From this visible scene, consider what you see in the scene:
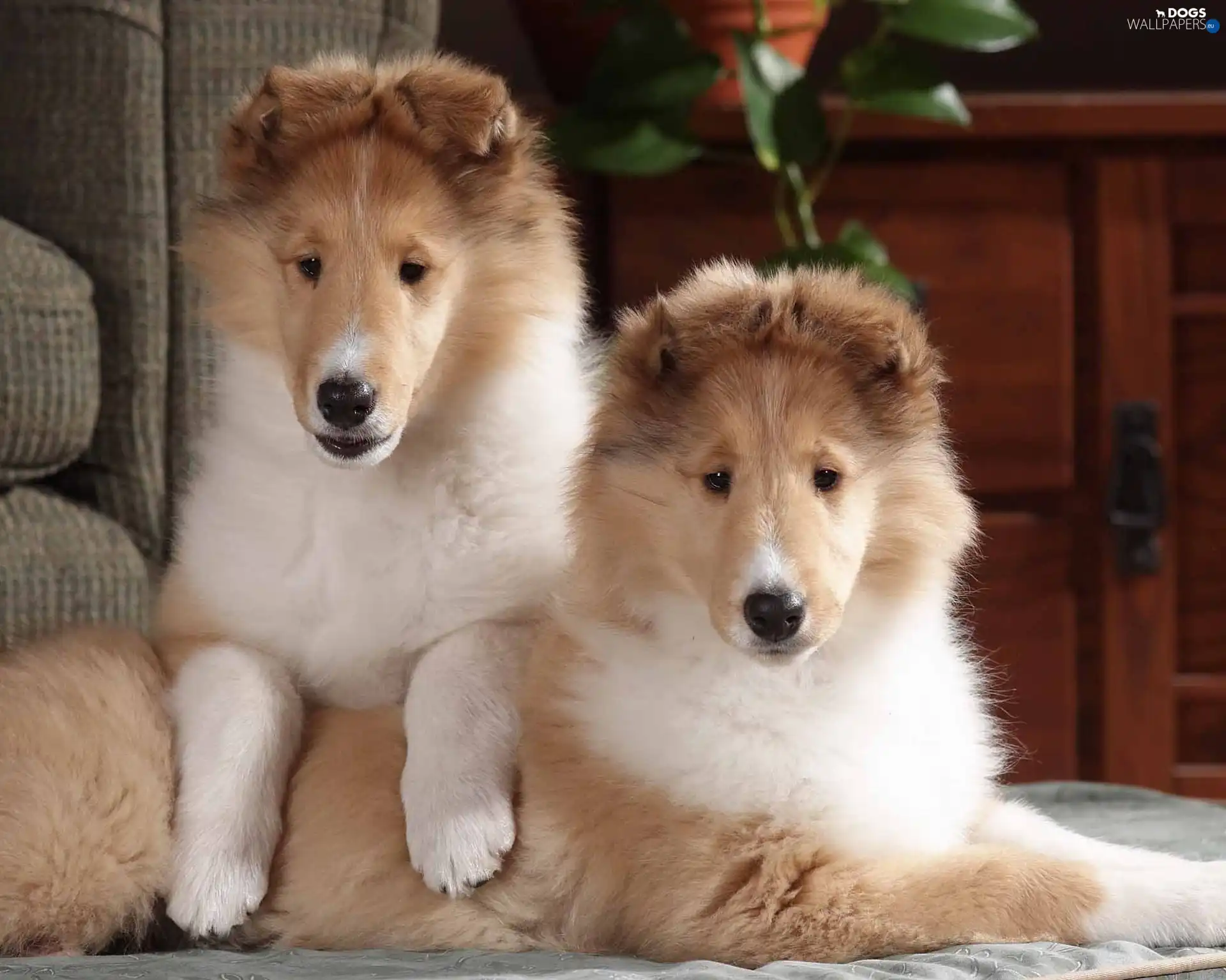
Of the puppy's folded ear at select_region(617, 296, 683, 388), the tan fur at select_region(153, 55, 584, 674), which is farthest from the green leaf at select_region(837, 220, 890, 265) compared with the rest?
the puppy's folded ear at select_region(617, 296, 683, 388)

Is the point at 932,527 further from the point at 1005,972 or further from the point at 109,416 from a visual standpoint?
the point at 109,416

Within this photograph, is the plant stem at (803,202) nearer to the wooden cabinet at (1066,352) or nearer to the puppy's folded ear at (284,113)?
the wooden cabinet at (1066,352)

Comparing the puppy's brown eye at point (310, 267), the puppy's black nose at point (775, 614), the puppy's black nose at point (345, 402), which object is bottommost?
the puppy's black nose at point (775, 614)

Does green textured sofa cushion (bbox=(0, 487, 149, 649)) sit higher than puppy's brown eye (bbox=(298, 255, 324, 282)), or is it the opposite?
puppy's brown eye (bbox=(298, 255, 324, 282))

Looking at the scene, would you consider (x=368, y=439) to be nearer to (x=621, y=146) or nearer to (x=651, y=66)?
(x=621, y=146)

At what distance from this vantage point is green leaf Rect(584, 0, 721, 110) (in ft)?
8.57

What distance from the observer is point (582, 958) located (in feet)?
4.36

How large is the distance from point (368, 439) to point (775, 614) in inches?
18.1

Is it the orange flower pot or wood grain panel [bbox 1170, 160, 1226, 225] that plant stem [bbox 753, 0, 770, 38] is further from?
wood grain panel [bbox 1170, 160, 1226, 225]

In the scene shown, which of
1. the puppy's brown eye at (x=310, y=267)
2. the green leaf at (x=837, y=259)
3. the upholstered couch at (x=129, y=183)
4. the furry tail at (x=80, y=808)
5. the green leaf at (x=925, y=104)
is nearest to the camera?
the furry tail at (x=80, y=808)

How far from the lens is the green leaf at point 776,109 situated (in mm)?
2549

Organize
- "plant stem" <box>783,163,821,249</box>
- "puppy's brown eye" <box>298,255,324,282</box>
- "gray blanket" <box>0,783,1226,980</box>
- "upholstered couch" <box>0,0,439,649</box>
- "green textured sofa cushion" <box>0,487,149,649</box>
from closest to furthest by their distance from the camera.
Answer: "gray blanket" <box>0,783,1226,980</box> < "puppy's brown eye" <box>298,255,324,282</box> < "green textured sofa cushion" <box>0,487,149,649</box> < "upholstered couch" <box>0,0,439,649</box> < "plant stem" <box>783,163,821,249</box>

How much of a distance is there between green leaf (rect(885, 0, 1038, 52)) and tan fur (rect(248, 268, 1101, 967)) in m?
1.30

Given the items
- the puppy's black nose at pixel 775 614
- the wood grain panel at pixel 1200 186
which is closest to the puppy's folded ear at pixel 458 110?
the puppy's black nose at pixel 775 614
